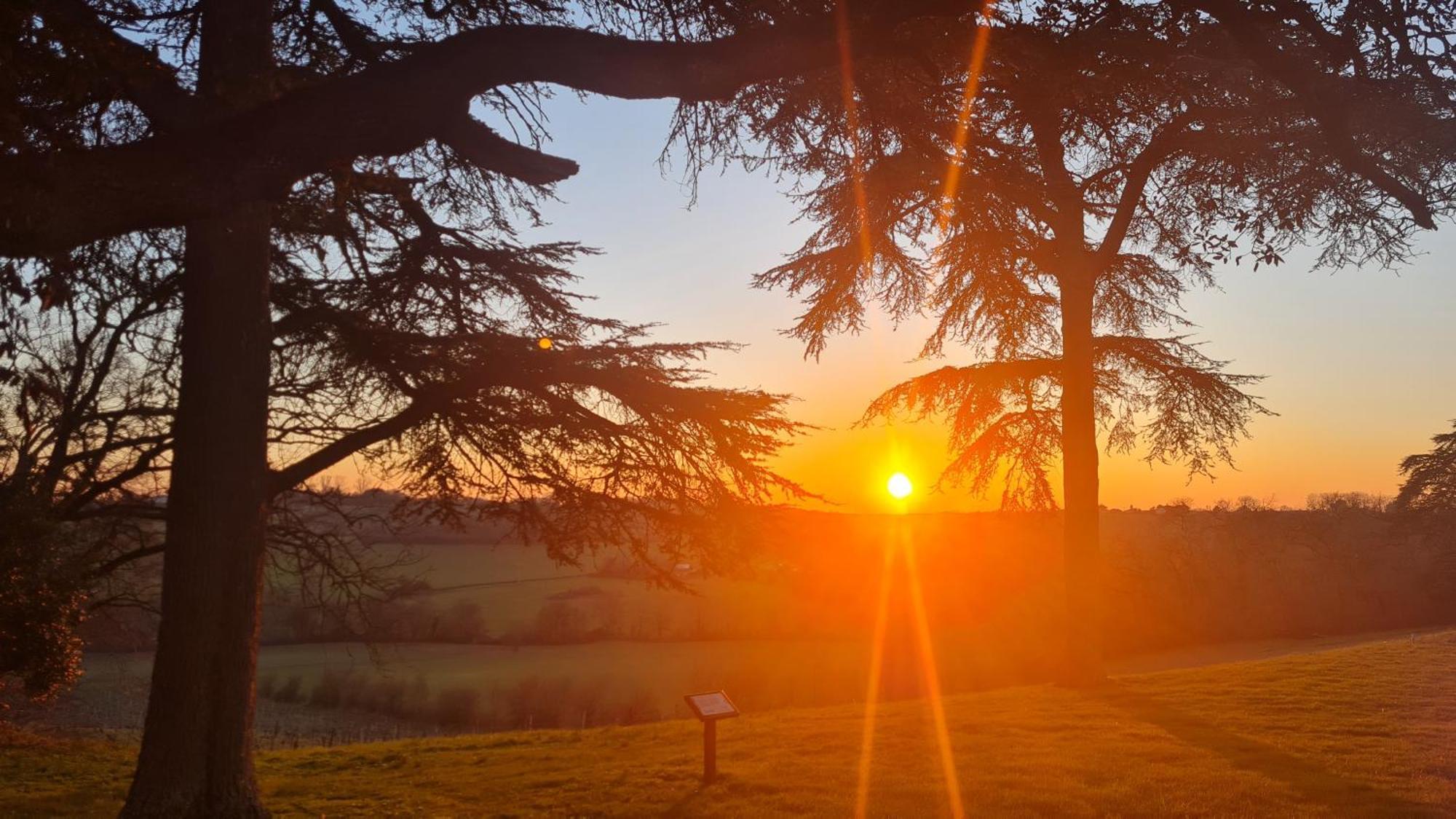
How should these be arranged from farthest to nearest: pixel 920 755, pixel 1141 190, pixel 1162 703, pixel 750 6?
pixel 1141 190 → pixel 1162 703 → pixel 920 755 → pixel 750 6

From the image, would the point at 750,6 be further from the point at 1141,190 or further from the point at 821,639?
the point at 821,639

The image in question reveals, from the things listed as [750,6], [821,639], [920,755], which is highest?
[750,6]

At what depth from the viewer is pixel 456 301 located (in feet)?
28.8

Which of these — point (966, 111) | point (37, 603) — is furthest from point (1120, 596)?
point (37, 603)

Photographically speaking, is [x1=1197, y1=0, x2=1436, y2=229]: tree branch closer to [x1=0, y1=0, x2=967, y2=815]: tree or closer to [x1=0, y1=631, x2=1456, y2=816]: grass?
[x1=0, y1=0, x2=967, y2=815]: tree

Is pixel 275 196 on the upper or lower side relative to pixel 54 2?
lower

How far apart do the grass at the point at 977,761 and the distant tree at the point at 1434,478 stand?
1490 cm

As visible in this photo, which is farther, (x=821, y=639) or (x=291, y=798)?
(x=821, y=639)

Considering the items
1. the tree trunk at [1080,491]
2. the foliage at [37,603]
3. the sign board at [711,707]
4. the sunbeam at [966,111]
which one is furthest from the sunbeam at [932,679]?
the foliage at [37,603]

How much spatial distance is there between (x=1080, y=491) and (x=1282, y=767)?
6.27 m

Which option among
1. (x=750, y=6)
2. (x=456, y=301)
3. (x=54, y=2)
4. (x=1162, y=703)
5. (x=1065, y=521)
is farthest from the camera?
(x=1065, y=521)

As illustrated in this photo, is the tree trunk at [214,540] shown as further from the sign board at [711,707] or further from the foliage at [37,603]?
the foliage at [37,603]

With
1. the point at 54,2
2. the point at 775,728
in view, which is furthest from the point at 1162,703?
the point at 54,2

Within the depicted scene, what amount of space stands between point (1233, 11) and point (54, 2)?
23.0ft
